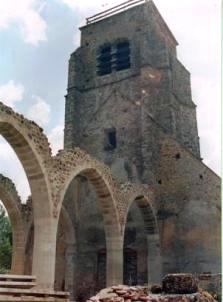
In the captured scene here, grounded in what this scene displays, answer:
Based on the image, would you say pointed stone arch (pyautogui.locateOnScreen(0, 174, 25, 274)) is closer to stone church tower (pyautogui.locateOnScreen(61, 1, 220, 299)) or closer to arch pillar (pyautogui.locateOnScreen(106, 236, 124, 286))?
stone church tower (pyautogui.locateOnScreen(61, 1, 220, 299))

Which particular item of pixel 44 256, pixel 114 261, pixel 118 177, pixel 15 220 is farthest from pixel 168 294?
pixel 118 177

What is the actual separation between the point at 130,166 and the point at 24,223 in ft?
17.1

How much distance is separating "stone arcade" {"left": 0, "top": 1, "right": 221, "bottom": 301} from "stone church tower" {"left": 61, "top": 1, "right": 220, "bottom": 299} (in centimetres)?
4

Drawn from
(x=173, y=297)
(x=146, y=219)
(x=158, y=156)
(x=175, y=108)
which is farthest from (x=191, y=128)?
(x=173, y=297)

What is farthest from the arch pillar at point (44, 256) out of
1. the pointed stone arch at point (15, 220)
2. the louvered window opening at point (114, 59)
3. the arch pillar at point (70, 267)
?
the louvered window opening at point (114, 59)

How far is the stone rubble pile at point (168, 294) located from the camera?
7.04 m

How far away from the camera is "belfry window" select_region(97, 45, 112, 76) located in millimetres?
21609

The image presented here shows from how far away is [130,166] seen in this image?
57.7 ft

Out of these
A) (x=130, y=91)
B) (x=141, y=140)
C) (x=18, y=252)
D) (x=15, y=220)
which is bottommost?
(x=18, y=252)

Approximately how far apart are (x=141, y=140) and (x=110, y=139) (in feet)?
6.59

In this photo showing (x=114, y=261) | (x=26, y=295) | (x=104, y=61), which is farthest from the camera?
(x=104, y=61)

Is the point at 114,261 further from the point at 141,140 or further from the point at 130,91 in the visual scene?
the point at 130,91

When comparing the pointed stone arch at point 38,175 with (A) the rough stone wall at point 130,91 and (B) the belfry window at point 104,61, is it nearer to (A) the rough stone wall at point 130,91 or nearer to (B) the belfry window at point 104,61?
(A) the rough stone wall at point 130,91

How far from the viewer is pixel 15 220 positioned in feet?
48.3
